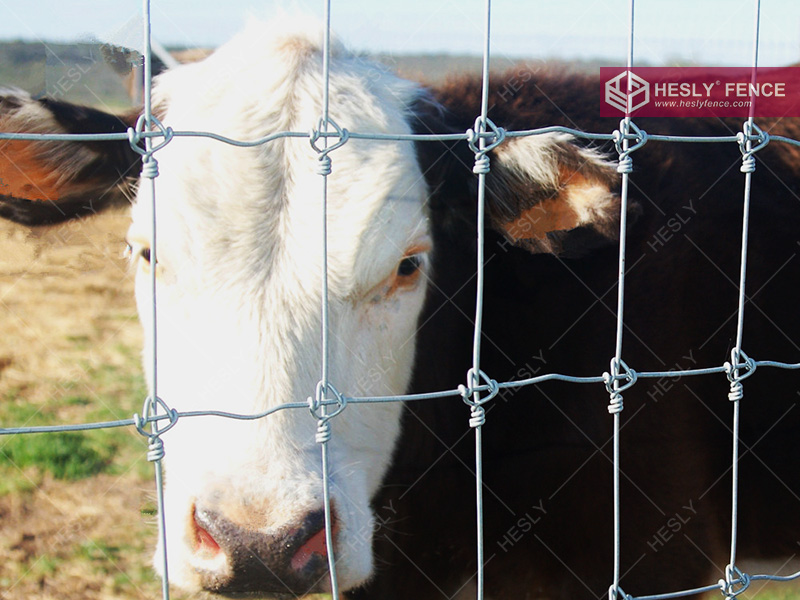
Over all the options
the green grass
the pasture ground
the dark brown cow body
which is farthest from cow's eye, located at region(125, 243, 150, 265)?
the green grass

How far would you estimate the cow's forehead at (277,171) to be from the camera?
5.88ft

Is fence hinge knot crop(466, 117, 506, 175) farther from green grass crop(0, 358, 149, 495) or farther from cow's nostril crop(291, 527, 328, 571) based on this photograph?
green grass crop(0, 358, 149, 495)

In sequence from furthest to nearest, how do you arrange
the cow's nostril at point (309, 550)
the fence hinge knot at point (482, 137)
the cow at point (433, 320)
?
1. the cow at point (433, 320)
2. the cow's nostril at point (309, 550)
3. the fence hinge knot at point (482, 137)

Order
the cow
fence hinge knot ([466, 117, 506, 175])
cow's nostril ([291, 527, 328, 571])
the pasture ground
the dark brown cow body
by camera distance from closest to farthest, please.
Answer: fence hinge knot ([466, 117, 506, 175]) → cow's nostril ([291, 527, 328, 571]) → the cow → the dark brown cow body → the pasture ground

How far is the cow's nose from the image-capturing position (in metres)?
1.51

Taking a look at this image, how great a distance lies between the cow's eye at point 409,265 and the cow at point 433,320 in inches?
0.4

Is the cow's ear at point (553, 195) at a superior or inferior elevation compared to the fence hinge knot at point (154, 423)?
superior

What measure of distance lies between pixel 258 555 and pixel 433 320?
106 centimetres

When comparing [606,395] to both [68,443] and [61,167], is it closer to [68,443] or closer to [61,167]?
[61,167]

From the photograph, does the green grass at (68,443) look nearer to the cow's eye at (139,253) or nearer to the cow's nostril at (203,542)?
the cow's eye at (139,253)

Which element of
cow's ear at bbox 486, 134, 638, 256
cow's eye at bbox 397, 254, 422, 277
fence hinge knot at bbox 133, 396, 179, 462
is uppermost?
cow's ear at bbox 486, 134, 638, 256

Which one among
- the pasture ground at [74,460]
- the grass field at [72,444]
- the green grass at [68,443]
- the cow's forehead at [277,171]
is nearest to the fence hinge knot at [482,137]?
the cow's forehead at [277,171]

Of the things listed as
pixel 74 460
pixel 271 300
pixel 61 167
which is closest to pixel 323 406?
pixel 271 300

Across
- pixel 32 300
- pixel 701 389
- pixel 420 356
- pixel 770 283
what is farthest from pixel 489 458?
pixel 32 300
